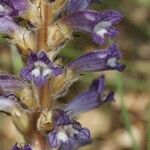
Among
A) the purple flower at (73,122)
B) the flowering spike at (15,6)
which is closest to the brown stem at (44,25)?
the flowering spike at (15,6)

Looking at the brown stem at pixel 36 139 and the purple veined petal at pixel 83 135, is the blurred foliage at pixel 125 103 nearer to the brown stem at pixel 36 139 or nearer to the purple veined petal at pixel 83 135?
the brown stem at pixel 36 139

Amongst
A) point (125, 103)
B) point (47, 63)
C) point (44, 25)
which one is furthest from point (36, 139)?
point (125, 103)

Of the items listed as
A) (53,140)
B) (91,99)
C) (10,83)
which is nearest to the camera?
(53,140)

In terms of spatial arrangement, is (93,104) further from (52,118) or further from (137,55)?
(137,55)

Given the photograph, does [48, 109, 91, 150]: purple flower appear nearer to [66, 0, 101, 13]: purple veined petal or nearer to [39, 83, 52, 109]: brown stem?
[39, 83, 52, 109]: brown stem

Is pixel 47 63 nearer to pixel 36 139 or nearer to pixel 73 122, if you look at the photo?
pixel 73 122

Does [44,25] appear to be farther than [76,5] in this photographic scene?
No
